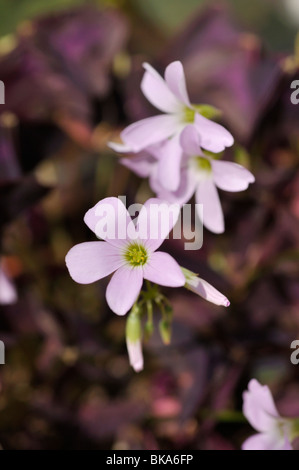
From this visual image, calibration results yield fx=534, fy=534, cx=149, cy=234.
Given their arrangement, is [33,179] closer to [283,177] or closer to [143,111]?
[143,111]

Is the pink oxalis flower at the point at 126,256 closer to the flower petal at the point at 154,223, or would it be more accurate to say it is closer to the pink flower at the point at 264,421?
the flower petal at the point at 154,223

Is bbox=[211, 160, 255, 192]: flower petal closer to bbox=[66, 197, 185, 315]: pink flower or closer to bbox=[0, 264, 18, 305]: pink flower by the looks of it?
bbox=[66, 197, 185, 315]: pink flower

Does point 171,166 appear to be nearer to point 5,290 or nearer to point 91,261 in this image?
point 91,261

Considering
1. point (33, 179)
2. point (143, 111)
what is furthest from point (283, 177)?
point (33, 179)

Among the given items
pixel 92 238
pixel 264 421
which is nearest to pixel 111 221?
pixel 264 421

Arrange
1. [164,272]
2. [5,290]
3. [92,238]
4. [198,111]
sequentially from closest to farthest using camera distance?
[164,272]
[198,111]
[5,290]
[92,238]

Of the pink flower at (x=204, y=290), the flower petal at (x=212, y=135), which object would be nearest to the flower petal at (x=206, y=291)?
the pink flower at (x=204, y=290)
